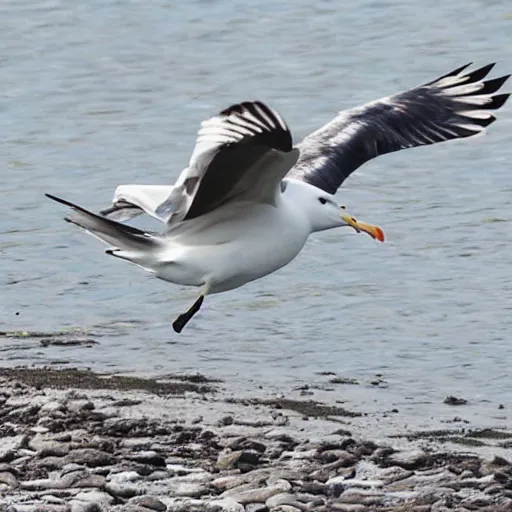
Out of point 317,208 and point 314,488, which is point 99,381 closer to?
point 317,208

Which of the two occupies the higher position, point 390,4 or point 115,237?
point 390,4

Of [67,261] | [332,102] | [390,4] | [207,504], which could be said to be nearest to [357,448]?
[207,504]

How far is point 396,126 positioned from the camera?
10320mm

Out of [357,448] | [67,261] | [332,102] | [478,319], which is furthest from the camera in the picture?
[332,102]

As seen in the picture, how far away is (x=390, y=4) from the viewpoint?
72.0 ft

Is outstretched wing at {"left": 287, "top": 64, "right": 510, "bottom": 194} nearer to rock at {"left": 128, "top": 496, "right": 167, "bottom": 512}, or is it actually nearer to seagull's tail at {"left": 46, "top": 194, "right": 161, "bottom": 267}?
seagull's tail at {"left": 46, "top": 194, "right": 161, "bottom": 267}

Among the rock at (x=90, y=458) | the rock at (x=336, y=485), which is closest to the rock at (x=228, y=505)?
the rock at (x=336, y=485)

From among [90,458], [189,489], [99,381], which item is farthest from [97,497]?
[99,381]

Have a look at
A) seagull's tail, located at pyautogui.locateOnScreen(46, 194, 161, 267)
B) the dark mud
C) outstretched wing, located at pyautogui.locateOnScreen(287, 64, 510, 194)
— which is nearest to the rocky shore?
the dark mud

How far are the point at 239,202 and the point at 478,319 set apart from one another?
129 inches

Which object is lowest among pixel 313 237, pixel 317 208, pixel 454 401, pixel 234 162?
pixel 454 401

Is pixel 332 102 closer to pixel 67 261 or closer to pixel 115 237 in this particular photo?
pixel 67 261

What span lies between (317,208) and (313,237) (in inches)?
180

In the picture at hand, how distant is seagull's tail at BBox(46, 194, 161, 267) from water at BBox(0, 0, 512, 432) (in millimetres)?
1675
